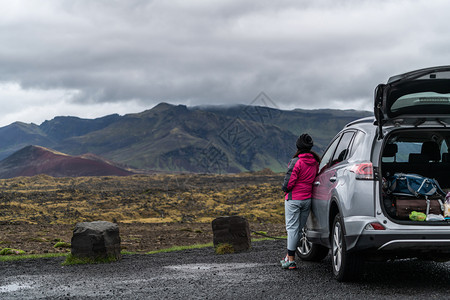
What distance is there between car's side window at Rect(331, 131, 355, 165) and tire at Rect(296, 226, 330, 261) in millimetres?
1743

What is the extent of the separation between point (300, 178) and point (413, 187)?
230 cm

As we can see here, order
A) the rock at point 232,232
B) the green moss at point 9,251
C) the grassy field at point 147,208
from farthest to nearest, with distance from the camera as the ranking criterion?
Result: the grassy field at point 147,208 → the green moss at point 9,251 → the rock at point 232,232

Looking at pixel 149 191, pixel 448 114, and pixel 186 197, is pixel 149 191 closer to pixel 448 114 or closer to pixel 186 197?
pixel 186 197

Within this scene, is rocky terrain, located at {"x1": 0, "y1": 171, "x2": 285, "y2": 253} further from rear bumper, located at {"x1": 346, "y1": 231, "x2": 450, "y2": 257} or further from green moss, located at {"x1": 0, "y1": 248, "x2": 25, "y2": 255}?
rear bumper, located at {"x1": 346, "y1": 231, "x2": 450, "y2": 257}

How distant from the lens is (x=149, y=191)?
56375mm

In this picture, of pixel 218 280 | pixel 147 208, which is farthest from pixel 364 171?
pixel 147 208

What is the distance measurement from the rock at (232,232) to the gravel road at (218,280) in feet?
5.03

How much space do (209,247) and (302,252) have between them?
5.65 metres

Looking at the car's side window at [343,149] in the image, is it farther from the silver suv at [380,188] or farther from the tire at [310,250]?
the tire at [310,250]

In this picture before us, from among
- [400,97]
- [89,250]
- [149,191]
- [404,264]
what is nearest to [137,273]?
[89,250]

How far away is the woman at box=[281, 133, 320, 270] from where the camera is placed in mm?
9766

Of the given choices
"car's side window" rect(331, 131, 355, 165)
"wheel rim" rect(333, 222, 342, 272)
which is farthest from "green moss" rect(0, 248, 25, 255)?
"wheel rim" rect(333, 222, 342, 272)

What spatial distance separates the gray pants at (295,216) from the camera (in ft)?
32.1

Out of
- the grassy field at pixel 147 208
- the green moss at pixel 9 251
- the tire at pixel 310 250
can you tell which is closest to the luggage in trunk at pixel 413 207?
the tire at pixel 310 250
